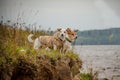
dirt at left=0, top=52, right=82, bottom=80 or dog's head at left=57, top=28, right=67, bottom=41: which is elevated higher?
dog's head at left=57, top=28, right=67, bottom=41

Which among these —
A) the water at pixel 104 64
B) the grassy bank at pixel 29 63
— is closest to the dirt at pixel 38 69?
the grassy bank at pixel 29 63

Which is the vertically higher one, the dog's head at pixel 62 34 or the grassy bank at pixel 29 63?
the dog's head at pixel 62 34

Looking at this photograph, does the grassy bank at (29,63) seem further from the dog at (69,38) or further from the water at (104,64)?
the water at (104,64)

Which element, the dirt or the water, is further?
the water

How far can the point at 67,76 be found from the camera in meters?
9.12

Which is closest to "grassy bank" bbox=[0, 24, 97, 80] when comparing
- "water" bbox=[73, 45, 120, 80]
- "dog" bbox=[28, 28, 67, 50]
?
"dog" bbox=[28, 28, 67, 50]

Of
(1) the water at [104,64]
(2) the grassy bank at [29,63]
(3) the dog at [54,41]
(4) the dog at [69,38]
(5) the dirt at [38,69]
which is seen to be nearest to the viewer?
(5) the dirt at [38,69]

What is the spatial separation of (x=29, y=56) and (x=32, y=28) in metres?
4.85

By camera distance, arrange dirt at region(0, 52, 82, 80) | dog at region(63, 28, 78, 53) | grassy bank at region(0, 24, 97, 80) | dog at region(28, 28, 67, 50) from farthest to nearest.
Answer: dog at region(63, 28, 78, 53) < dog at region(28, 28, 67, 50) < grassy bank at region(0, 24, 97, 80) < dirt at region(0, 52, 82, 80)

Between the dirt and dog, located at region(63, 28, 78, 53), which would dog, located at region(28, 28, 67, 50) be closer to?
dog, located at region(63, 28, 78, 53)

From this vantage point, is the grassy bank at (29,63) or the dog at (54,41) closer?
the grassy bank at (29,63)

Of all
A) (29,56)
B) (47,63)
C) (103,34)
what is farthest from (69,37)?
(103,34)

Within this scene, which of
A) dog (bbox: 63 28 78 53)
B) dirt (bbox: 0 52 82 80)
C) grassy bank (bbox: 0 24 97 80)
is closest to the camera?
dirt (bbox: 0 52 82 80)

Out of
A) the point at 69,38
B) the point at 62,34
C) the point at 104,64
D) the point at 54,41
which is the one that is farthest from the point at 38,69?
the point at 104,64
